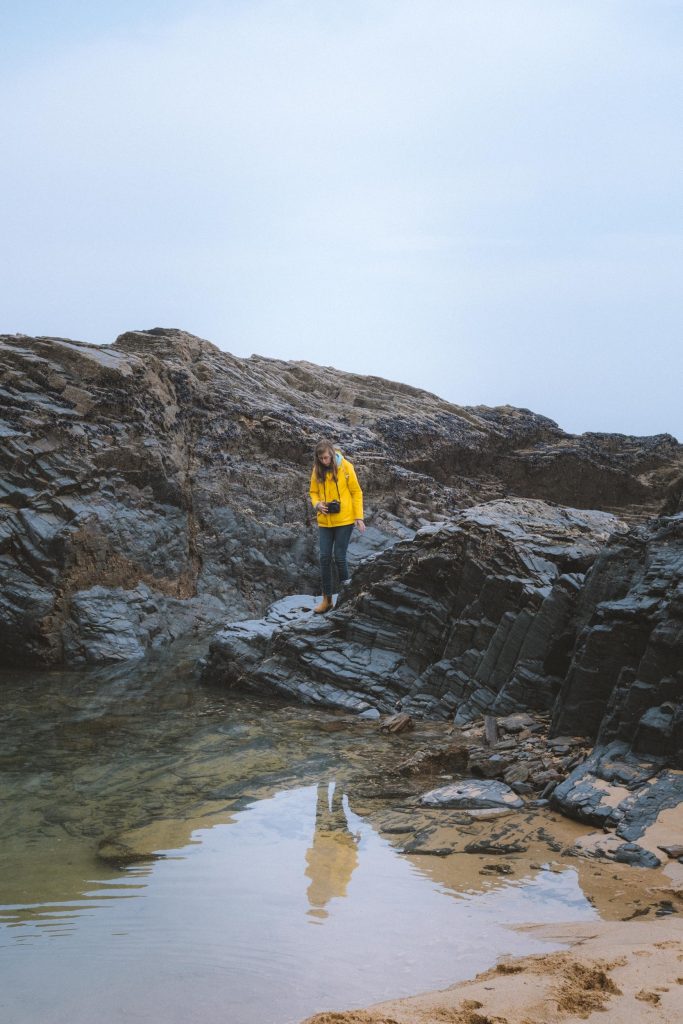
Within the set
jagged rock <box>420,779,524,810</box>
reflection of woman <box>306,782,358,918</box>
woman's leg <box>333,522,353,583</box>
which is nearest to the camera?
reflection of woman <box>306,782,358,918</box>

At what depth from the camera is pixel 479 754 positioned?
7.57 meters

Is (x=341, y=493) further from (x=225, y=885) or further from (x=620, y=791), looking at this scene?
(x=225, y=885)

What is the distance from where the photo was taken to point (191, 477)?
16359 mm

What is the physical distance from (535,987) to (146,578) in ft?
38.7

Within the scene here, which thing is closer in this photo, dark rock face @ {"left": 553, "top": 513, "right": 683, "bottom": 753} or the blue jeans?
dark rock face @ {"left": 553, "top": 513, "right": 683, "bottom": 753}

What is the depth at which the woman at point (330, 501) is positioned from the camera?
1189 centimetres

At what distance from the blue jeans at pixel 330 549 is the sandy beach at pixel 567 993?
828 cm

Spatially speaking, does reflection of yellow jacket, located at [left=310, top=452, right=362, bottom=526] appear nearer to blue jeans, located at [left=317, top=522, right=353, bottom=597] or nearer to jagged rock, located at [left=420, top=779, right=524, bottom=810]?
blue jeans, located at [left=317, top=522, right=353, bottom=597]

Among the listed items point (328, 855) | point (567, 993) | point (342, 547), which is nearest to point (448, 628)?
point (342, 547)

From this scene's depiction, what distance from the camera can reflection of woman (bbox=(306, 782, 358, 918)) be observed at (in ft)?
15.6

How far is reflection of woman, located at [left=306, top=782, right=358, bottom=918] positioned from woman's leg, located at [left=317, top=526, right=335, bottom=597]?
5.30 metres

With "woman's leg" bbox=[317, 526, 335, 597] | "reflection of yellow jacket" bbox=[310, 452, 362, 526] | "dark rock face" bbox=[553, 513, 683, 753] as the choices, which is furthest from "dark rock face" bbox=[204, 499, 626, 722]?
"reflection of yellow jacket" bbox=[310, 452, 362, 526]

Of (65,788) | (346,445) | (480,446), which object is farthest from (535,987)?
(480,446)

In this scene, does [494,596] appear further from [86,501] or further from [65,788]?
[86,501]
